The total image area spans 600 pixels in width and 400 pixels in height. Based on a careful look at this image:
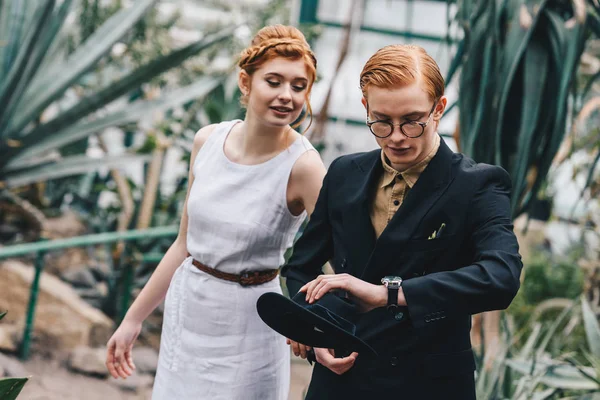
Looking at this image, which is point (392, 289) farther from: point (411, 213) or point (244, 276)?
point (244, 276)

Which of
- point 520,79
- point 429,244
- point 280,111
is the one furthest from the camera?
point 520,79

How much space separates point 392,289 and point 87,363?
2.88 m

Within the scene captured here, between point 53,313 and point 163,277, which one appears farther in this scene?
point 53,313

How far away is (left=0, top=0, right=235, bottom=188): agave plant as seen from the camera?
13.1 ft

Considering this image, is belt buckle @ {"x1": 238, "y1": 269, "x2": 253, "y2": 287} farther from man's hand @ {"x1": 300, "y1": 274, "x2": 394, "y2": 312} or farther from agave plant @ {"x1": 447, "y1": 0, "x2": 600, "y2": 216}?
agave plant @ {"x1": 447, "y1": 0, "x2": 600, "y2": 216}

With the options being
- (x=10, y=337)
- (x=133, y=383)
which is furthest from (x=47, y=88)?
(x=133, y=383)

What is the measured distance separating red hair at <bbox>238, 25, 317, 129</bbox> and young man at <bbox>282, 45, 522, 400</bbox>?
356 millimetres

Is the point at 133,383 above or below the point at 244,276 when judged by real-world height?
below

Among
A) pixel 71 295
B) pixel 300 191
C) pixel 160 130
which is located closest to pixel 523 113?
pixel 300 191

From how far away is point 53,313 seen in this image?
13.4 ft

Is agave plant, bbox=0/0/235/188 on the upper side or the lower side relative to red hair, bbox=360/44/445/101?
lower

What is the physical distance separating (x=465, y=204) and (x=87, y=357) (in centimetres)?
294

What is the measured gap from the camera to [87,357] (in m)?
3.77

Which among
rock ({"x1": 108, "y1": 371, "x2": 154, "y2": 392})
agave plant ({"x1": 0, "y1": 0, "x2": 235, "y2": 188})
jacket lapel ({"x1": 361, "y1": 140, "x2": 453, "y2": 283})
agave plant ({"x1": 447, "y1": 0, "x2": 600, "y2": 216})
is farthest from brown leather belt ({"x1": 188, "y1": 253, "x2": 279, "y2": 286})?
agave plant ({"x1": 0, "y1": 0, "x2": 235, "y2": 188})
